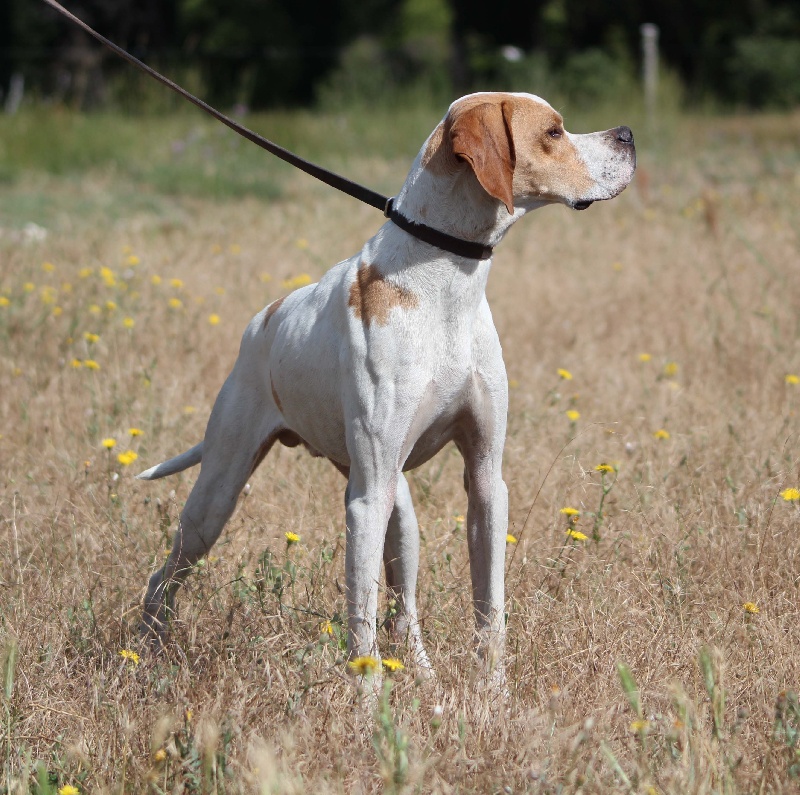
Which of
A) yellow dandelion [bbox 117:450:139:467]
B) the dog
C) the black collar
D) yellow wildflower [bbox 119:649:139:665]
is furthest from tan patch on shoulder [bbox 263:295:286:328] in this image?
yellow wildflower [bbox 119:649:139:665]

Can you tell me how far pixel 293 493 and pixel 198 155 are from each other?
8.51 m

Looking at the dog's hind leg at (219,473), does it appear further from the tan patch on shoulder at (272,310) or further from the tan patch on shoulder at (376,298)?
the tan patch on shoulder at (376,298)

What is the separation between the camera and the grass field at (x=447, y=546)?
7.40 ft

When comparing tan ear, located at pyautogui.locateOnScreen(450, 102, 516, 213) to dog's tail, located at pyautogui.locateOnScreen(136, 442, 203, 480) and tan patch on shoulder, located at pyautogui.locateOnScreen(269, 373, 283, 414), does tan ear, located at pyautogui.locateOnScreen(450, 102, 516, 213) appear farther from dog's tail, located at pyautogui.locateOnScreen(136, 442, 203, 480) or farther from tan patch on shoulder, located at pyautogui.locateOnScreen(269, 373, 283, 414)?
dog's tail, located at pyautogui.locateOnScreen(136, 442, 203, 480)

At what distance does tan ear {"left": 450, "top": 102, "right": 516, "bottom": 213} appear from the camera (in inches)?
98.1

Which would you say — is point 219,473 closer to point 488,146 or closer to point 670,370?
point 488,146

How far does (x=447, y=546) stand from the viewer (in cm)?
347

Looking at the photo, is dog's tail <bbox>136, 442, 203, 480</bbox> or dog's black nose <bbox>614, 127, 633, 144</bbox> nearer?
dog's black nose <bbox>614, 127, 633, 144</bbox>

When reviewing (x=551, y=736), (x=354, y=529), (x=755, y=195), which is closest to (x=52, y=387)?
(x=354, y=529)

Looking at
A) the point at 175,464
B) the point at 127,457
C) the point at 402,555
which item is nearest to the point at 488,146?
the point at 402,555

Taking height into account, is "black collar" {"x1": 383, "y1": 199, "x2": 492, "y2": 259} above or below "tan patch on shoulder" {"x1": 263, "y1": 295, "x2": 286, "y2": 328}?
above

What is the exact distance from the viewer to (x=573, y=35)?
28.1 metres

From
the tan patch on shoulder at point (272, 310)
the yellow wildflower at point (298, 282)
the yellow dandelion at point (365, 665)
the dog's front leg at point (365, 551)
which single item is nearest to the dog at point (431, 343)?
the dog's front leg at point (365, 551)

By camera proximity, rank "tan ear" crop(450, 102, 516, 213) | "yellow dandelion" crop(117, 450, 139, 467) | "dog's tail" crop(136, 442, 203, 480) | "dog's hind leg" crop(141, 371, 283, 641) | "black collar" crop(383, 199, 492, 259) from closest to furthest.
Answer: "tan ear" crop(450, 102, 516, 213) → "black collar" crop(383, 199, 492, 259) → "dog's hind leg" crop(141, 371, 283, 641) → "dog's tail" crop(136, 442, 203, 480) → "yellow dandelion" crop(117, 450, 139, 467)
